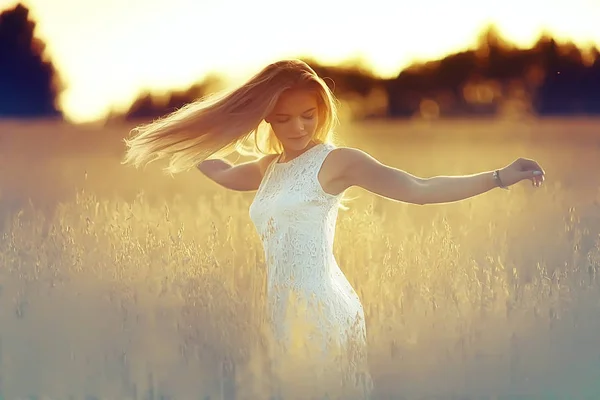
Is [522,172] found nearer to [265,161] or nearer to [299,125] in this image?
[299,125]

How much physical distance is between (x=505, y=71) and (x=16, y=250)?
225cm

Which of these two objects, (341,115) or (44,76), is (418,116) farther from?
(44,76)

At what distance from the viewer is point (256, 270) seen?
2744 mm

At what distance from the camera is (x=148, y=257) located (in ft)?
9.20

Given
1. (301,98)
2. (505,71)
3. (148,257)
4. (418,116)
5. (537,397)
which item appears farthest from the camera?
(505,71)

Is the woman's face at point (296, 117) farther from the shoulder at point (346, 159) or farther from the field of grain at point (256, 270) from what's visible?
the field of grain at point (256, 270)

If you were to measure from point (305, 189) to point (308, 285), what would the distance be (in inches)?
11.2

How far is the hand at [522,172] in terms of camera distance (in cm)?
199

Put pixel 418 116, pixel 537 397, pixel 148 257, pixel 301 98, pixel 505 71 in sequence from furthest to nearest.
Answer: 1. pixel 505 71
2. pixel 418 116
3. pixel 148 257
4. pixel 537 397
5. pixel 301 98

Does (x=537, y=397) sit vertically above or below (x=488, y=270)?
below

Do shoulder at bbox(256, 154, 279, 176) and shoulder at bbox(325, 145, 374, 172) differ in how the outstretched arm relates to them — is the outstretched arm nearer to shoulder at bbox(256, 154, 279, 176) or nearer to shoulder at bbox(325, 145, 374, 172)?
shoulder at bbox(325, 145, 374, 172)

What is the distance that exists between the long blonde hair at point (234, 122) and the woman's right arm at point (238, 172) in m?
0.05

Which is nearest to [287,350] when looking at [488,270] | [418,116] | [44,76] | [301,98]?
[301,98]

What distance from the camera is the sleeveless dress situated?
6.88ft
